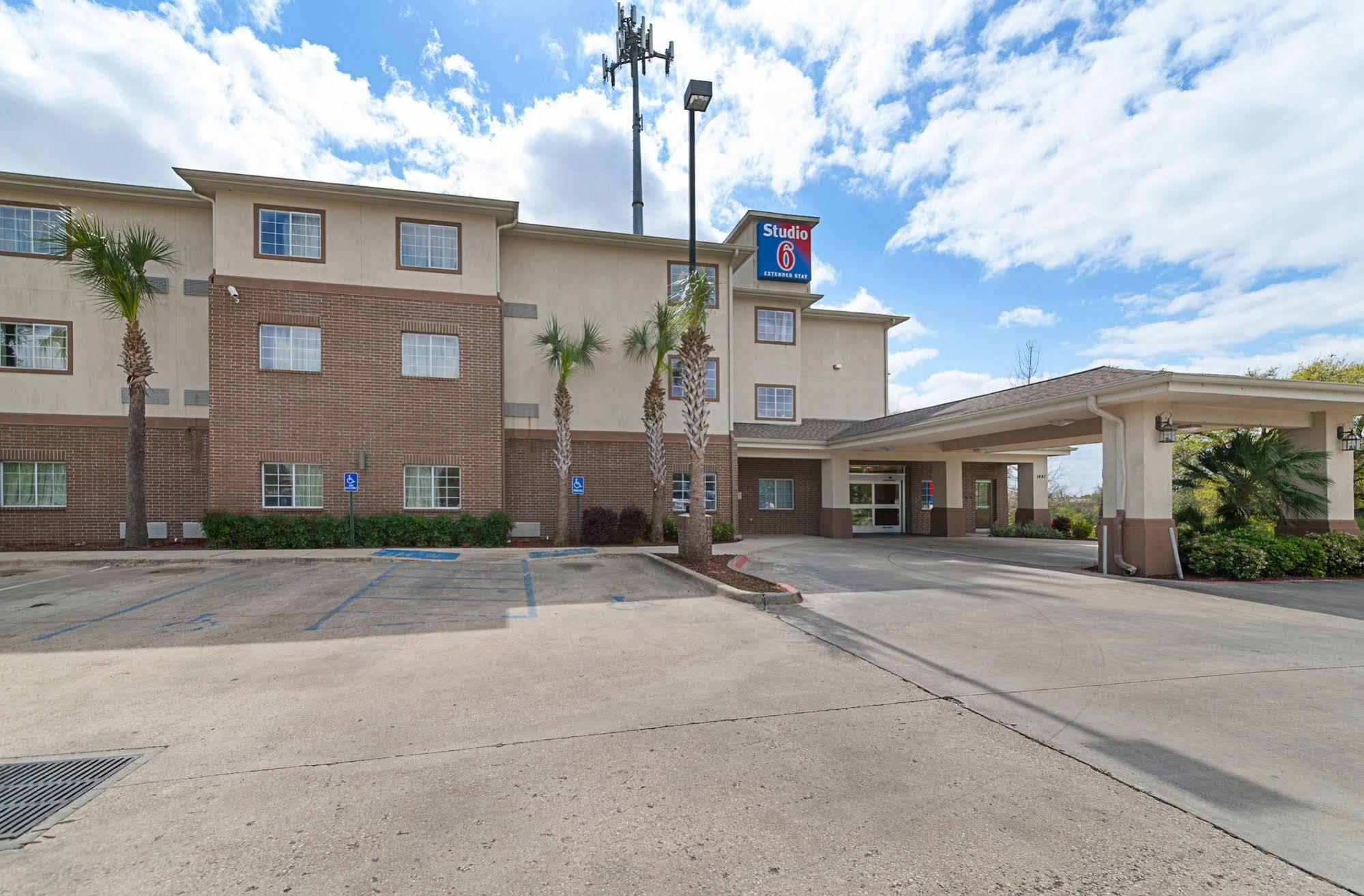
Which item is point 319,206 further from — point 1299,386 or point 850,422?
point 1299,386

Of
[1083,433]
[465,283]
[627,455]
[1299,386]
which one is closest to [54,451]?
[465,283]

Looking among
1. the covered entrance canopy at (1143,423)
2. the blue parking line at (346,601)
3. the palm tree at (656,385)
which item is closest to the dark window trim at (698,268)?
the palm tree at (656,385)

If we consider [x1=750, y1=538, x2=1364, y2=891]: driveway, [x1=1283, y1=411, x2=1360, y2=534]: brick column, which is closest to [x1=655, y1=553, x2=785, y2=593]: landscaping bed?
[x1=750, y1=538, x2=1364, y2=891]: driveway

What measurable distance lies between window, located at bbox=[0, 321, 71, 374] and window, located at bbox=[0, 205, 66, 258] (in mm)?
1898

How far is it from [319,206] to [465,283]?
13.9ft

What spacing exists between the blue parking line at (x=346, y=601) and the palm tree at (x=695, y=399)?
5.84 meters

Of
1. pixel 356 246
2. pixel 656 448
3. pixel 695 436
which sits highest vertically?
pixel 356 246

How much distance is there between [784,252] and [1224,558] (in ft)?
52.1

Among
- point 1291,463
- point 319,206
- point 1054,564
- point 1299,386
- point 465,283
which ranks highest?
point 319,206

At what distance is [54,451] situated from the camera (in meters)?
15.8

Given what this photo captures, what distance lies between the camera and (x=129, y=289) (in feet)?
47.4

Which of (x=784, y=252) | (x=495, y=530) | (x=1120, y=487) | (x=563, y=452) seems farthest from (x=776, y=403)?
(x=1120, y=487)

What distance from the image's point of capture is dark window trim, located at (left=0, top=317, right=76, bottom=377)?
15.6m

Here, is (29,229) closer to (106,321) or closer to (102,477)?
(106,321)
